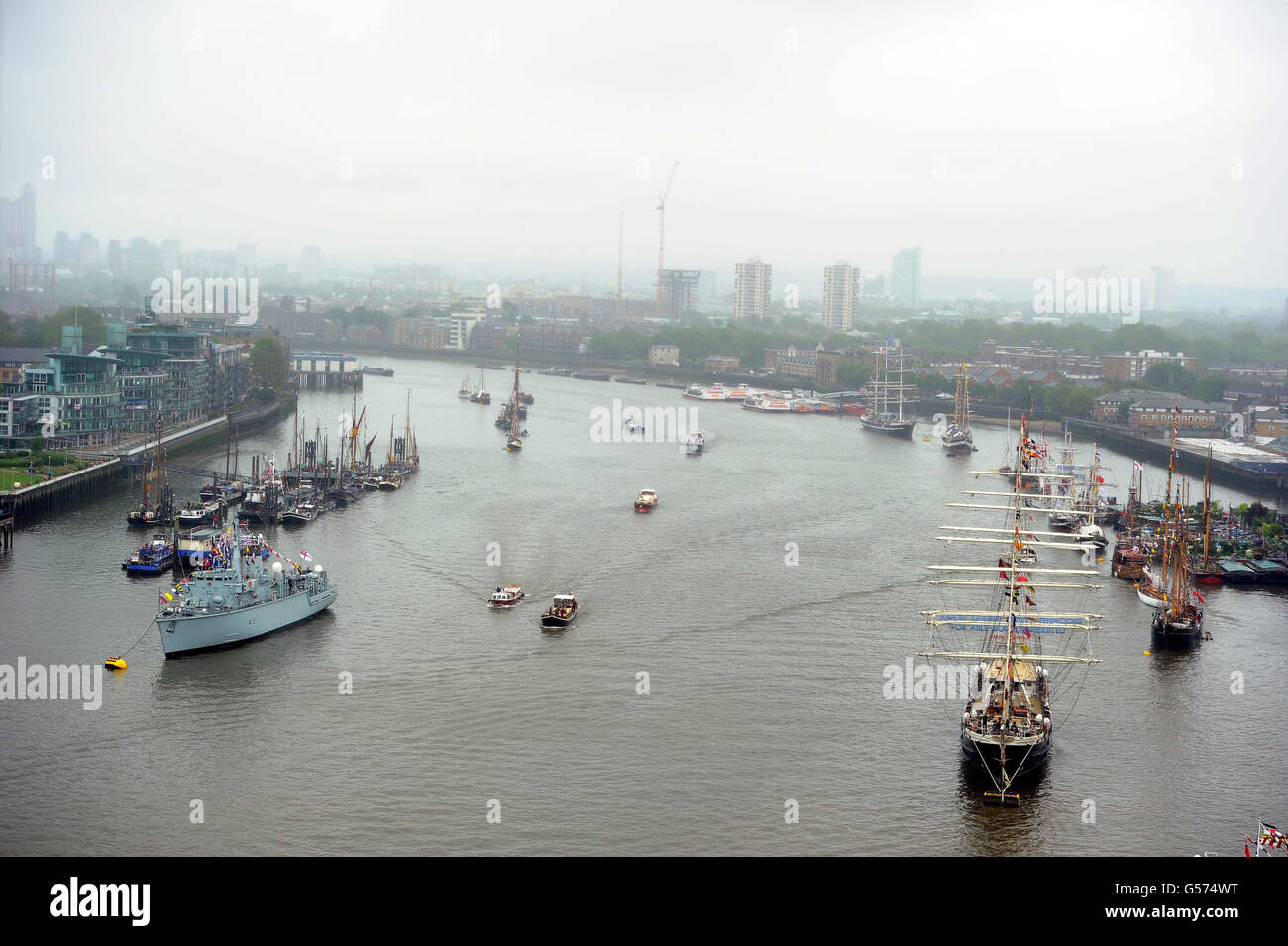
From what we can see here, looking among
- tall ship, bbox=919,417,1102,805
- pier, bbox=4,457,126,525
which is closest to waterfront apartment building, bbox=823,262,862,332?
pier, bbox=4,457,126,525

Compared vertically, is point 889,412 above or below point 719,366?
below

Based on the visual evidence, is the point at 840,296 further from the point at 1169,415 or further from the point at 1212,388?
the point at 1169,415

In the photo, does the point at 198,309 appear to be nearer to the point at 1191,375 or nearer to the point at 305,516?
the point at 1191,375

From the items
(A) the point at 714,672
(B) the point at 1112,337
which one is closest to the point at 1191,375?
(B) the point at 1112,337

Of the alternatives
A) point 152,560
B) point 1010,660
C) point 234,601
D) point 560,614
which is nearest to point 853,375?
point 152,560

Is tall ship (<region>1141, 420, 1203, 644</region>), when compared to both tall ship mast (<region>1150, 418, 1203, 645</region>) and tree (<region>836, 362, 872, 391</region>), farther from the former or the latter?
tree (<region>836, 362, 872, 391</region>)

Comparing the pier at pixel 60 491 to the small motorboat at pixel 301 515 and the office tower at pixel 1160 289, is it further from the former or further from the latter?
the office tower at pixel 1160 289
